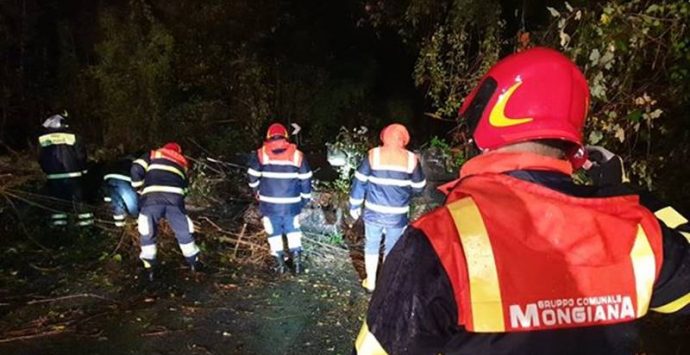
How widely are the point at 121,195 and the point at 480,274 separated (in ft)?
22.4

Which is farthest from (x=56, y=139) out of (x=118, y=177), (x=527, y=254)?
(x=527, y=254)

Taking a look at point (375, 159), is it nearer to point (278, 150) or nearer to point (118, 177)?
point (278, 150)

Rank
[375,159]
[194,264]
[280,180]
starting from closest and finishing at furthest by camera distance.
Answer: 1. [375,159]
2. [280,180]
3. [194,264]

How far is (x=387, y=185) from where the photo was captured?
5.43 metres

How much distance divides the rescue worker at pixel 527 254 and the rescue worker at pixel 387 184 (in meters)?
3.91

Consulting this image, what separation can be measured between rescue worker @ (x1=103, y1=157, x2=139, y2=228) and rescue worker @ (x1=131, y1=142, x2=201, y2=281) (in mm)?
1259

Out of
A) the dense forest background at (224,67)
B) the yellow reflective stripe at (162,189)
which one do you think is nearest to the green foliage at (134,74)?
the dense forest background at (224,67)

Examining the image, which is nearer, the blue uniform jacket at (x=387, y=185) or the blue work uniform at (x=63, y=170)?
the blue uniform jacket at (x=387, y=185)

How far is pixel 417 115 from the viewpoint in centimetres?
1543

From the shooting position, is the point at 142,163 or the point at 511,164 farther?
the point at 142,163

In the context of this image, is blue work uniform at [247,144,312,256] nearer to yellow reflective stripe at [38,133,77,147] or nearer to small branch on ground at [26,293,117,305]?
small branch on ground at [26,293,117,305]

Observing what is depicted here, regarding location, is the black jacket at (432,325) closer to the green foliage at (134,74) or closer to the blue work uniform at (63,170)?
the blue work uniform at (63,170)

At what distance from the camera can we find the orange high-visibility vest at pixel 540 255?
3.97ft

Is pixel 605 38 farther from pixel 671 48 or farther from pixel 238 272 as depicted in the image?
pixel 238 272
